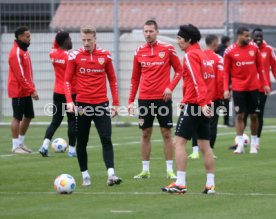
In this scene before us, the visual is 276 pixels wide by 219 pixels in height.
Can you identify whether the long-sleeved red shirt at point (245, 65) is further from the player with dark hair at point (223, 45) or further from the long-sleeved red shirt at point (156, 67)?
the player with dark hair at point (223, 45)

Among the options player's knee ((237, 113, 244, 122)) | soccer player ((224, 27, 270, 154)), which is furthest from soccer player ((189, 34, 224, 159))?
player's knee ((237, 113, 244, 122))

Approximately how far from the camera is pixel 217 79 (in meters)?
18.0

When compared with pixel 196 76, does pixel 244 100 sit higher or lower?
lower

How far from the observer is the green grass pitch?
35.9 feet

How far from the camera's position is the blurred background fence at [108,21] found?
2739 centimetres

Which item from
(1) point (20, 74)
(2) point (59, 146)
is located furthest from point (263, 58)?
(1) point (20, 74)

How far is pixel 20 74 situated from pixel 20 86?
0.30 metres

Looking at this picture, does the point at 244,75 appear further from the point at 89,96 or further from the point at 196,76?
the point at 196,76

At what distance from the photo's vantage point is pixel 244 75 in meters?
18.5

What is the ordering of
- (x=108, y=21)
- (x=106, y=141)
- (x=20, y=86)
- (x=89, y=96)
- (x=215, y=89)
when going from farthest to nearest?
(x=108, y=21) < (x=20, y=86) < (x=215, y=89) < (x=89, y=96) < (x=106, y=141)

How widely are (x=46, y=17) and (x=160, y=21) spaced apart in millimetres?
3586

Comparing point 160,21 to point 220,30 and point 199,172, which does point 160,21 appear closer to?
point 220,30

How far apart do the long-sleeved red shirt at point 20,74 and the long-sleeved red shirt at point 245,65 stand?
3915mm

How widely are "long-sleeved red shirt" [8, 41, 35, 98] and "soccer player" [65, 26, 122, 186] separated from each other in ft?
17.6
